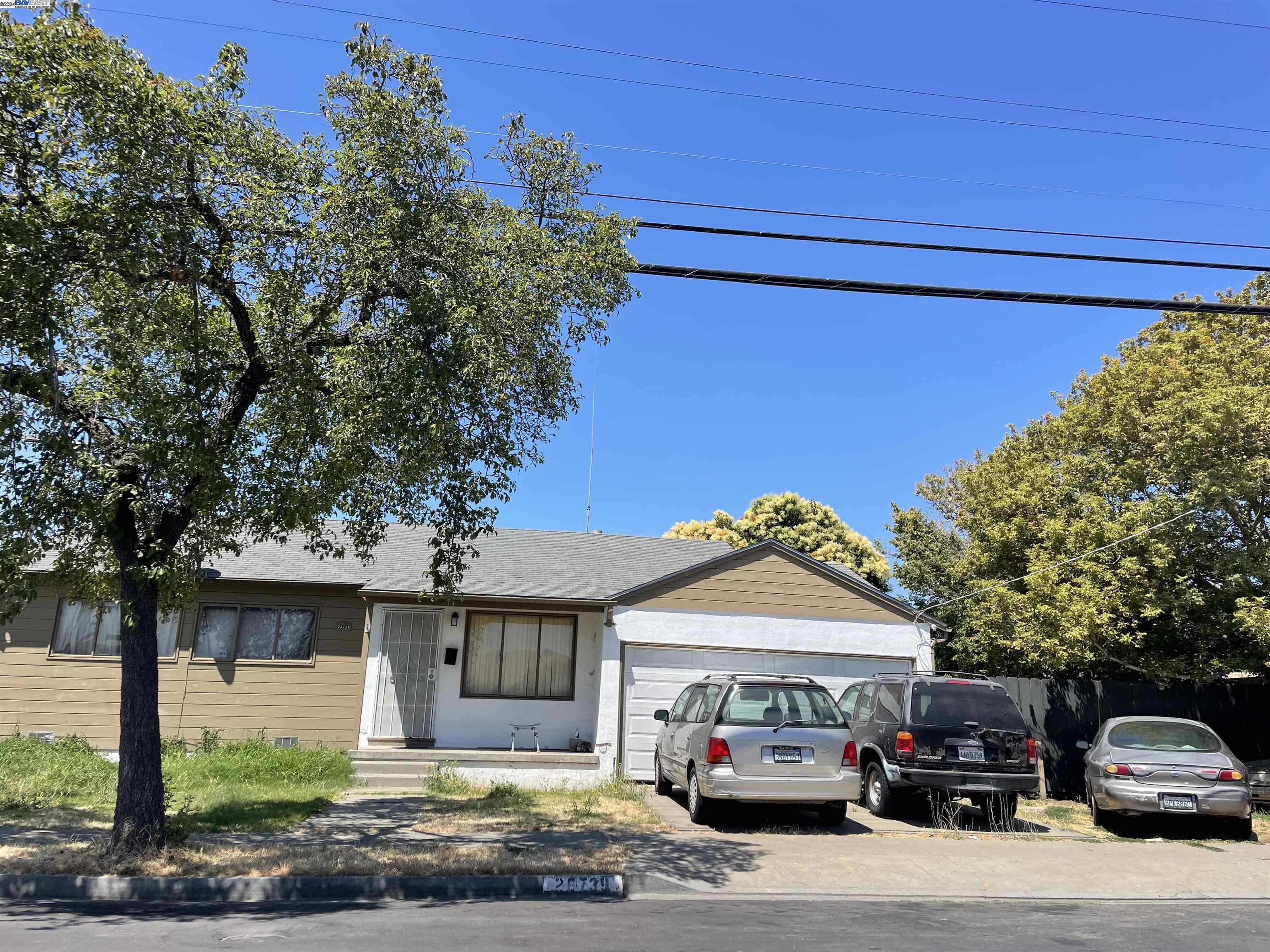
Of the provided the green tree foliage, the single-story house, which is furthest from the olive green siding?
the green tree foliage

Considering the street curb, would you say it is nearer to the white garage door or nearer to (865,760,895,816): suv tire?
(865,760,895,816): suv tire

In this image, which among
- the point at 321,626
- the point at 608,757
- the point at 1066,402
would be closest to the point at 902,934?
the point at 608,757

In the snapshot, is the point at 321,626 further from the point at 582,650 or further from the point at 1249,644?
the point at 1249,644

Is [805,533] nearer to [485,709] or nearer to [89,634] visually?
[485,709]

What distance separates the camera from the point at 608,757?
45.3 feet

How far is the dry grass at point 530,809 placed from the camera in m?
9.73

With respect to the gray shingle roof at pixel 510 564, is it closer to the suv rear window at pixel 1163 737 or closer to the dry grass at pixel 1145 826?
the dry grass at pixel 1145 826

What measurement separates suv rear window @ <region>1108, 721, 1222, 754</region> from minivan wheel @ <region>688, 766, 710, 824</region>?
554 cm

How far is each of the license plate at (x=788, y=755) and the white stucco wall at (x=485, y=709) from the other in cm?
576

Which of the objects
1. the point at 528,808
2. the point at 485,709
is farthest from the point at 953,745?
the point at 485,709

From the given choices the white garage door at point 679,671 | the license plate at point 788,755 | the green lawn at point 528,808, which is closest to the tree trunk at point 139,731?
the green lawn at point 528,808

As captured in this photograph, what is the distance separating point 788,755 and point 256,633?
390 inches

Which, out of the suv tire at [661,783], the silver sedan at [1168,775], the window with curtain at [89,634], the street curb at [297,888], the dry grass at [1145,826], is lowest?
the street curb at [297,888]

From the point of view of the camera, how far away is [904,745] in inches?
414
